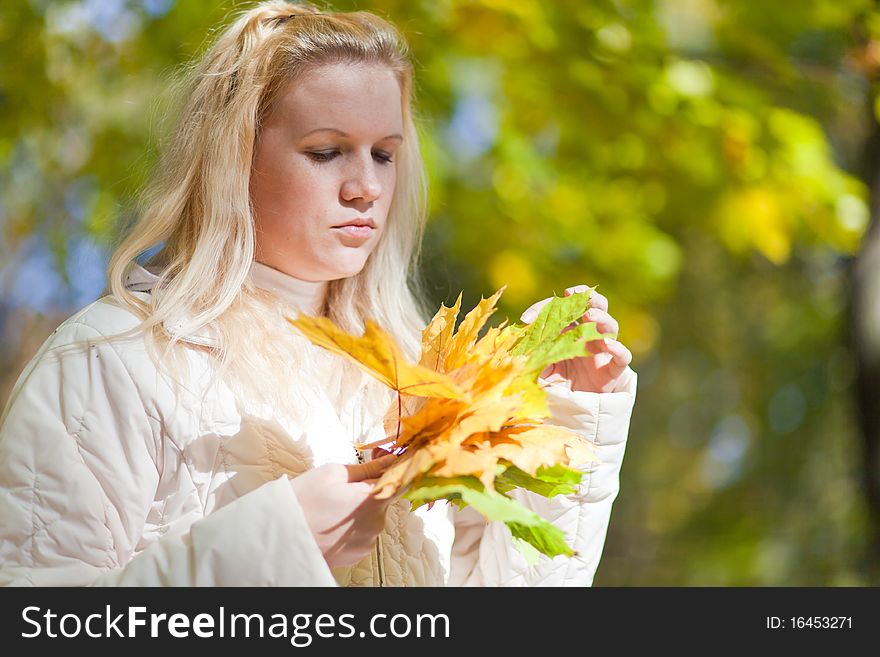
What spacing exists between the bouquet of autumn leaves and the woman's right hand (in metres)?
0.06

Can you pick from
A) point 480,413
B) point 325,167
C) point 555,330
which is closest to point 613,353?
point 555,330

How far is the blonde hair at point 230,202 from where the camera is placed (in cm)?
167

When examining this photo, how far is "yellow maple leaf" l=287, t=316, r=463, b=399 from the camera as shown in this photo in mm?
1333

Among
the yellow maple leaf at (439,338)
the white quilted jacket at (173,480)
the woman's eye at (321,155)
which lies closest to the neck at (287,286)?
the white quilted jacket at (173,480)

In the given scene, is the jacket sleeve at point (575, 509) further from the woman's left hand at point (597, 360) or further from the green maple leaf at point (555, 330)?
the green maple leaf at point (555, 330)

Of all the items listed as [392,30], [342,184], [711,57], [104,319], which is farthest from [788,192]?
[104,319]

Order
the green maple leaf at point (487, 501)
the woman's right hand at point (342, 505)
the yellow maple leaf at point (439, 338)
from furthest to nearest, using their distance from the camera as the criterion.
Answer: the yellow maple leaf at point (439, 338)
the woman's right hand at point (342, 505)
the green maple leaf at point (487, 501)

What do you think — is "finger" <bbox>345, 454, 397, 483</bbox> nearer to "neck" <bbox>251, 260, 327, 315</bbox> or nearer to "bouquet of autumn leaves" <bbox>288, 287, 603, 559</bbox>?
"bouquet of autumn leaves" <bbox>288, 287, 603, 559</bbox>

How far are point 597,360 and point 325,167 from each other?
0.58 meters

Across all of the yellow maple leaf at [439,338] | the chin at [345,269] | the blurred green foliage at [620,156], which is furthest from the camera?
the blurred green foliage at [620,156]

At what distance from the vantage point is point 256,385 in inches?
65.2

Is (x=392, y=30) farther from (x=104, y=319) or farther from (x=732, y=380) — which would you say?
(x=732, y=380)

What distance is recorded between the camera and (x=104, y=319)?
1.62 metres
